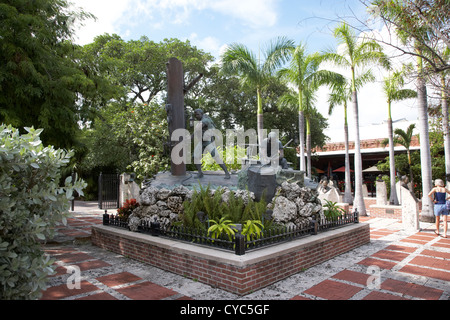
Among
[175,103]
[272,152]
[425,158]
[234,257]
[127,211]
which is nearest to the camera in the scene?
[234,257]

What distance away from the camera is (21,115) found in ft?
24.0

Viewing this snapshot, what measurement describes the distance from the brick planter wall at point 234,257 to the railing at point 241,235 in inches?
5.2

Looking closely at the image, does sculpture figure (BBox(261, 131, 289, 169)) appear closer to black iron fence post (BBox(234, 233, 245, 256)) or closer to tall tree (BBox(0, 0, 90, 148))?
black iron fence post (BBox(234, 233, 245, 256))

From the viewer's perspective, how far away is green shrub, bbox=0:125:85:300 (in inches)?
107

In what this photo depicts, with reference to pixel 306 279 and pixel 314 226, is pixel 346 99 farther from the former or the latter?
pixel 306 279

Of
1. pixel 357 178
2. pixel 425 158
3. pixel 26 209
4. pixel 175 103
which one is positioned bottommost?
pixel 26 209

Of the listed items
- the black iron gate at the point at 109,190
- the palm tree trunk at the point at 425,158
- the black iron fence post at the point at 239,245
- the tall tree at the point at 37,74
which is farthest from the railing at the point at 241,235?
the black iron gate at the point at 109,190

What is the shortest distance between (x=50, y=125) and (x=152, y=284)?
5242mm

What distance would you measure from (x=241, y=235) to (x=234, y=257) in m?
0.37

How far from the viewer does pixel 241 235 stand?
15.9 feet

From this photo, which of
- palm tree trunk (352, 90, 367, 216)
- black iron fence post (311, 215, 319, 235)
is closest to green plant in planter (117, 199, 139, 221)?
black iron fence post (311, 215, 319, 235)

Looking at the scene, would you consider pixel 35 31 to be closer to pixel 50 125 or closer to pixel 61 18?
pixel 61 18

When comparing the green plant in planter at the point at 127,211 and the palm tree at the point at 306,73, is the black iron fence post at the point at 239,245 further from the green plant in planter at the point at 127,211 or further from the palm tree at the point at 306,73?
the palm tree at the point at 306,73

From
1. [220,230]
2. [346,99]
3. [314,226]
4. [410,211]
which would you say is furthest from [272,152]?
[346,99]
